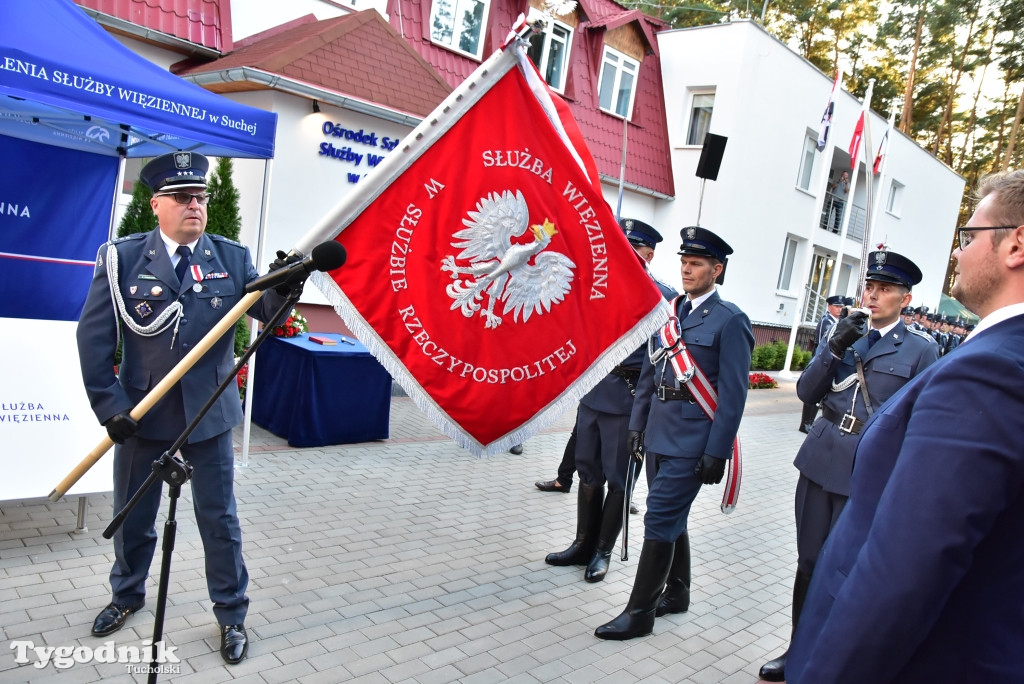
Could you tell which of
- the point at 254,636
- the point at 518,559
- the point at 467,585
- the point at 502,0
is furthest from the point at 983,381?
the point at 502,0

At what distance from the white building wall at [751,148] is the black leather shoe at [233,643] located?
15472mm

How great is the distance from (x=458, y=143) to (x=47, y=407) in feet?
10.5

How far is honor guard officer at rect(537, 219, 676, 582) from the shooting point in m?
4.86

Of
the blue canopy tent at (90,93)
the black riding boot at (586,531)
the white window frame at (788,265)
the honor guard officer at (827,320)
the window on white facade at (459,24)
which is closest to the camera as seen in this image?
the blue canopy tent at (90,93)

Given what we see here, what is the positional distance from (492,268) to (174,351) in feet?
4.84

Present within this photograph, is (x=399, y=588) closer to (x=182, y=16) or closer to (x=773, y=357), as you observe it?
(x=182, y=16)

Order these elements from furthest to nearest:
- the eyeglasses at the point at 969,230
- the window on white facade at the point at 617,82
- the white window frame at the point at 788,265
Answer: the white window frame at the point at 788,265
the window on white facade at the point at 617,82
the eyeglasses at the point at 969,230

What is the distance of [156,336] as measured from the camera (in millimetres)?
3346

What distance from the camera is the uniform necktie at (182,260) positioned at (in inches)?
136

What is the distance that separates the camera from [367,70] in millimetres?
9945

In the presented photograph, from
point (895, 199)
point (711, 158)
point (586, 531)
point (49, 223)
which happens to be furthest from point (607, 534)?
point (895, 199)

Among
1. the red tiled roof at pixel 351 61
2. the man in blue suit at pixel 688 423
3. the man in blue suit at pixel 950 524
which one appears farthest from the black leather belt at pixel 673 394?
the red tiled roof at pixel 351 61

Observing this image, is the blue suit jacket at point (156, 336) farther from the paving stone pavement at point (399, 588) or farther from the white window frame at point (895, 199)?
the white window frame at point (895, 199)

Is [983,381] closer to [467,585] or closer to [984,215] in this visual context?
[984,215]
